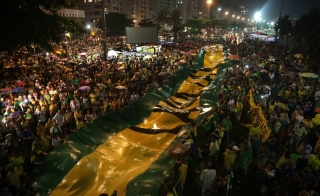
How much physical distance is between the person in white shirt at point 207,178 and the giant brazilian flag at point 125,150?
89 cm

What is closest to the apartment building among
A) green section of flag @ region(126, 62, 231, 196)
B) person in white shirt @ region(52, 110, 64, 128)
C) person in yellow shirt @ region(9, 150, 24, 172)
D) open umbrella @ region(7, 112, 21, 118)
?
person in white shirt @ region(52, 110, 64, 128)

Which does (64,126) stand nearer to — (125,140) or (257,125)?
(125,140)

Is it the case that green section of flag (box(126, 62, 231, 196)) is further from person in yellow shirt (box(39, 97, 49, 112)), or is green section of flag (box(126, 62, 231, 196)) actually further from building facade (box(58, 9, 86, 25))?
building facade (box(58, 9, 86, 25))

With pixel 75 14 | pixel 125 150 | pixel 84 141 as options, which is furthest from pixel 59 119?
pixel 75 14

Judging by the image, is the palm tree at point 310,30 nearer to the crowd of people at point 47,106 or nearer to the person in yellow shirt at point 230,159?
the crowd of people at point 47,106

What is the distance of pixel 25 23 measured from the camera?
6680 mm

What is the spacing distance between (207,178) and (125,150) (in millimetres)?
2830

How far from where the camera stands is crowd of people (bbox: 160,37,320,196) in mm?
7055

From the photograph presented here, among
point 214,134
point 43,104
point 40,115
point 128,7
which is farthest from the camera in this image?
point 128,7

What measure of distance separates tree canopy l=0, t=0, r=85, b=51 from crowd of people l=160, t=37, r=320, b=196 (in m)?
5.11

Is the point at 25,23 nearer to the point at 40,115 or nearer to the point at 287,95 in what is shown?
the point at 40,115

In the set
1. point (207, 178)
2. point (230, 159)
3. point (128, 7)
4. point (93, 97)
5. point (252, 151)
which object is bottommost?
point (252, 151)

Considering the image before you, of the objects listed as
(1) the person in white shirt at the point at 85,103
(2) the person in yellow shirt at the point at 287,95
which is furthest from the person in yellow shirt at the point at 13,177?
(2) the person in yellow shirt at the point at 287,95

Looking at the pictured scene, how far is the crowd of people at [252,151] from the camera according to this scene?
7.05 metres
